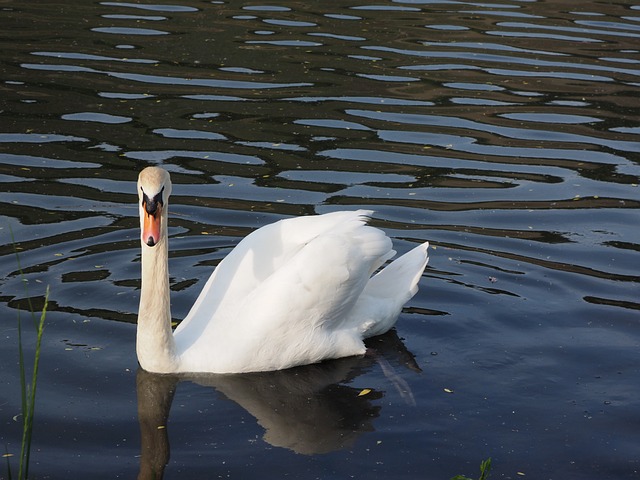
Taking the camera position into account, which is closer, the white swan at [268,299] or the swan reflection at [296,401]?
the swan reflection at [296,401]

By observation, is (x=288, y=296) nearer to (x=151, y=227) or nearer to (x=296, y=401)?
(x=296, y=401)

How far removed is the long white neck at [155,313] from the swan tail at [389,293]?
1322mm

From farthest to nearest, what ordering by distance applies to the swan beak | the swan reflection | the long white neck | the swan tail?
the swan tail
the long white neck
the swan beak
the swan reflection

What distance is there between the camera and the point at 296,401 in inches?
277

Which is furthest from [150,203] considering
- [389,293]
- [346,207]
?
[346,207]

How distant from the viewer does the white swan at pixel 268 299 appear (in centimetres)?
713

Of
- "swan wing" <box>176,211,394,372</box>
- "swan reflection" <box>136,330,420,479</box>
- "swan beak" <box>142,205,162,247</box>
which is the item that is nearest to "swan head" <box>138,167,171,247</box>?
"swan beak" <box>142,205,162,247</box>

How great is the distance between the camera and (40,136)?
12.1m

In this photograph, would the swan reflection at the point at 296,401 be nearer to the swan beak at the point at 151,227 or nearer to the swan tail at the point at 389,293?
the swan tail at the point at 389,293

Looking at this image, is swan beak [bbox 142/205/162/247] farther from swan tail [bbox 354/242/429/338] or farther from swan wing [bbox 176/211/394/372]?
swan tail [bbox 354/242/429/338]

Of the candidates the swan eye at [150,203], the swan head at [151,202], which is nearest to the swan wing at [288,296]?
the swan head at [151,202]

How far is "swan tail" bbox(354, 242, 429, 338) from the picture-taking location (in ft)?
25.6

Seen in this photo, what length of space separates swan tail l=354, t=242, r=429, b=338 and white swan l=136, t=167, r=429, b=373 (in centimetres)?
1

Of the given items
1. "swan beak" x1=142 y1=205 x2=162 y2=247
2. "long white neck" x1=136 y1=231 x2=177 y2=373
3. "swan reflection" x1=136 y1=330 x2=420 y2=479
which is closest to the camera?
"swan reflection" x1=136 y1=330 x2=420 y2=479
